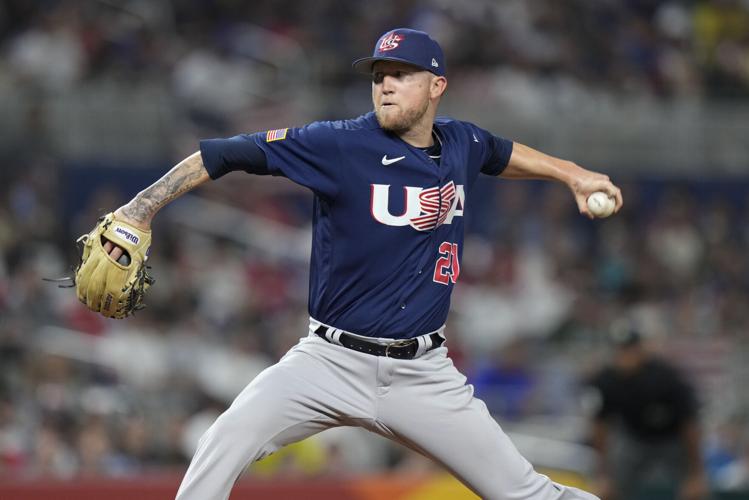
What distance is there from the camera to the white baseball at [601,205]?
16.4ft

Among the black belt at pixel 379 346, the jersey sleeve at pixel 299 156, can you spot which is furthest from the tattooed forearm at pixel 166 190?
the black belt at pixel 379 346

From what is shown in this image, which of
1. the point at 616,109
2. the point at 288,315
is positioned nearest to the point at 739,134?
the point at 616,109

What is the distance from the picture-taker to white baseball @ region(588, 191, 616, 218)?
4.98 metres

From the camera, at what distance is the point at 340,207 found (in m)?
4.78

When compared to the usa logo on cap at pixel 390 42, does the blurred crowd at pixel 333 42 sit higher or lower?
higher

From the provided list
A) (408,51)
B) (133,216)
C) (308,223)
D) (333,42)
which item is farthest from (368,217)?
(333,42)

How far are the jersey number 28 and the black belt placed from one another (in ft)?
0.89

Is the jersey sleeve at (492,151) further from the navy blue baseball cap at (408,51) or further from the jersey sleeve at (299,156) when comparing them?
the jersey sleeve at (299,156)

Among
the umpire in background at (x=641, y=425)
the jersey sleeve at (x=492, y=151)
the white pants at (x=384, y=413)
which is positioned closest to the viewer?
the white pants at (x=384, y=413)

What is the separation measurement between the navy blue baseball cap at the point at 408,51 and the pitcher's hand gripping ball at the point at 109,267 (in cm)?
106

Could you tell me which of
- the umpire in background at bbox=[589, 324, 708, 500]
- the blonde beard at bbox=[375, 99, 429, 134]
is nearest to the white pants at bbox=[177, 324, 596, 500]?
the blonde beard at bbox=[375, 99, 429, 134]

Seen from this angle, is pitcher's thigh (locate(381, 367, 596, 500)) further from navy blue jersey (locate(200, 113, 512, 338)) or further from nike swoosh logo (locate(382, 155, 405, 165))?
nike swoosh logo (locate(382, 155, 405, 165))

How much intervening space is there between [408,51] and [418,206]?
0.57 meters

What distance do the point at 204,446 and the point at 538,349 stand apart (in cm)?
663
